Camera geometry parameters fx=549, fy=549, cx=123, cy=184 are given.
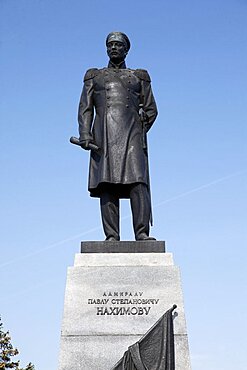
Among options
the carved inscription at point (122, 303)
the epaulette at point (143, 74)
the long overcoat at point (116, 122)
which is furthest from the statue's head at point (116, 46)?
the carved inscription at point (122, 303)

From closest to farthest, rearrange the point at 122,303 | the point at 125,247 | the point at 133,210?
the point at 122,303 → the point at 125,247 → the point at 133,210

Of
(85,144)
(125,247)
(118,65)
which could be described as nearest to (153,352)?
(125,247)

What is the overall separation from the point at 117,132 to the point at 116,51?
1677 millimetres

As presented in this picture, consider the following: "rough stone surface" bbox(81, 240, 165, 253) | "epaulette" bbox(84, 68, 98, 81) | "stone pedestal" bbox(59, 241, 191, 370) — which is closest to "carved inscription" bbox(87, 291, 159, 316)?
"stone pedestal" bbox(59, 241, 191, 370)

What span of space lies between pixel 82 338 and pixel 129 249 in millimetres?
1706

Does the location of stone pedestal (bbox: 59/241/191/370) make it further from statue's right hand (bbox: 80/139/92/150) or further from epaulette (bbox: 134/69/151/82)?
epaulette (bbox: 134/69/151/82)

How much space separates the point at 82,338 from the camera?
8.02 meters

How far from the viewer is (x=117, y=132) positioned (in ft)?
32.1

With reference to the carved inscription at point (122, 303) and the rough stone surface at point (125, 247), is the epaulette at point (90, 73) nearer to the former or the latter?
the rough stone surface at point (125, 247)

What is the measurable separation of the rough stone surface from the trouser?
33 centimetres

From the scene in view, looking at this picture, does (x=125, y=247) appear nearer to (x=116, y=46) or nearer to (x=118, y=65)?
(x=118, y=65)

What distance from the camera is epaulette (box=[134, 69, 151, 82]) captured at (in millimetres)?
10468

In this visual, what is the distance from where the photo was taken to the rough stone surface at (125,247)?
9.02 meters

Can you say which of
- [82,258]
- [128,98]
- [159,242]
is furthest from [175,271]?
[128,98]
